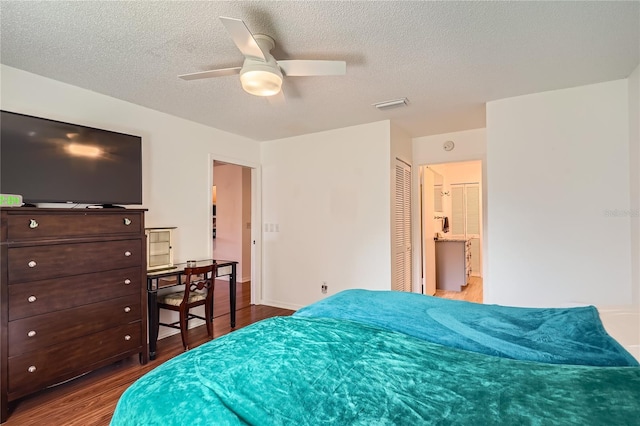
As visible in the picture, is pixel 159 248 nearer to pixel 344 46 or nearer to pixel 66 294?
pixel 66 294

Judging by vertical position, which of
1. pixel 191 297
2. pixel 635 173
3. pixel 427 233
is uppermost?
pixel 635 173

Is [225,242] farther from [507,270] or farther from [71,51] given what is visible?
[507,270]

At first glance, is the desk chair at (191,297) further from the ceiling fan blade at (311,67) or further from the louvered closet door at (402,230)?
the louvered closet door at (402,230)

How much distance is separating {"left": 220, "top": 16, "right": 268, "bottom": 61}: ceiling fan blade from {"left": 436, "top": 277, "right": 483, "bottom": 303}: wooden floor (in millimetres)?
4503

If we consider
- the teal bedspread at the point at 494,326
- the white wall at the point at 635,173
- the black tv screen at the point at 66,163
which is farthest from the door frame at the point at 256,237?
the white wall at the point at 635,173

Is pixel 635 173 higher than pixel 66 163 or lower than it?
lower

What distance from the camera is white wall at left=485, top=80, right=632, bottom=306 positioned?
9.07 feet

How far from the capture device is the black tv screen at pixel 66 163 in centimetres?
228

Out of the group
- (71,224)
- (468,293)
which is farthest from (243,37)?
(468,293)

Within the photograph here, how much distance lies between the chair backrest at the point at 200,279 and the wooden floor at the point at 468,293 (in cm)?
360

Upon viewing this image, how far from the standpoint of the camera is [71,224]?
235cm

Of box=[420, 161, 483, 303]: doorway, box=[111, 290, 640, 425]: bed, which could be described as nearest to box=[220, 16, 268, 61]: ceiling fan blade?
box=[111, 290, 640, 425]: bed

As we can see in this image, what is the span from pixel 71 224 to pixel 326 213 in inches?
110

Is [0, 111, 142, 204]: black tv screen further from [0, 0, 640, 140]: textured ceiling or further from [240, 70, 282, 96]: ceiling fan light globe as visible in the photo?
[240, 70, 282, 96]: ceiling fan light globe
